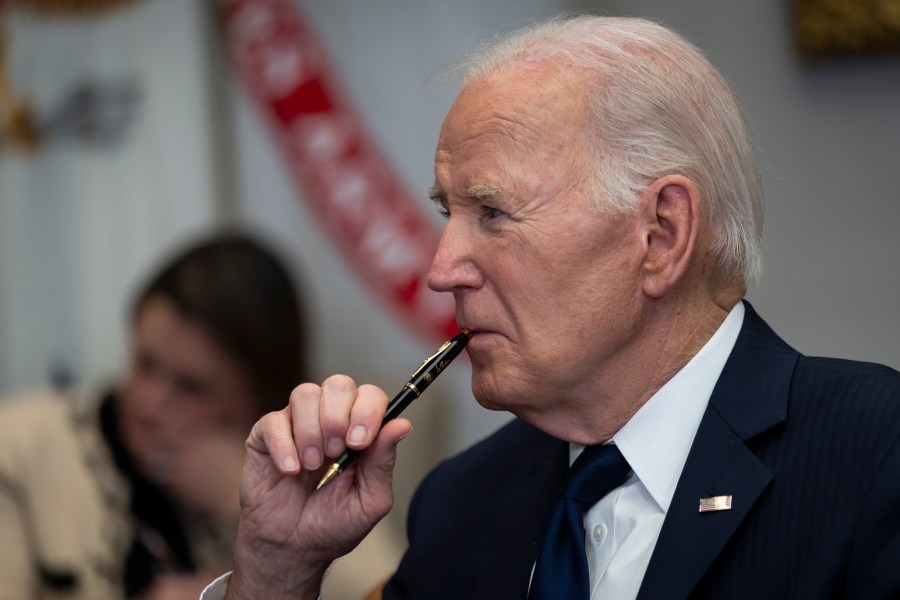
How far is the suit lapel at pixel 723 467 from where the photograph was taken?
4.59 feet

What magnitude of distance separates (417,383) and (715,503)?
421 mm

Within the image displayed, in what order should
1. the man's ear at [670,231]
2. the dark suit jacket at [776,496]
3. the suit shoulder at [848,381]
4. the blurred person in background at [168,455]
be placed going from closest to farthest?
1. the dark suit jacket at [776,496]
2. the suit shoulder at [848,381]
3. the man's ear at [670,231]
4. the blurred person in background at [168,455]

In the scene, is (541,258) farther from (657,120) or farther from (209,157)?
(209,157)

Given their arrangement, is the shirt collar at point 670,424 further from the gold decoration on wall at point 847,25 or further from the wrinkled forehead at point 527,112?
the gold decoration on wall at point 847,25

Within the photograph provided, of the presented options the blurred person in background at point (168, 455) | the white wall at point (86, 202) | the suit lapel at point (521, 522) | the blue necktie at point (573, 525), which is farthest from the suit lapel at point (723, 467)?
the white wall at point (86, 202)

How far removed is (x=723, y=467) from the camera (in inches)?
57.6

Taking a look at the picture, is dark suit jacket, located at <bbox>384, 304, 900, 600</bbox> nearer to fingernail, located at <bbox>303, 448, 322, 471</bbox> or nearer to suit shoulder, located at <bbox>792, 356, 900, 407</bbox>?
suit shoulder, located at <bbox>792, 356, 900, 407</bbox>

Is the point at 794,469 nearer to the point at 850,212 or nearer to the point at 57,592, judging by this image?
the point at 850,212

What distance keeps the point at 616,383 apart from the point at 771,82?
1.41 m

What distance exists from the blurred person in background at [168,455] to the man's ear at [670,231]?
164 centimetres

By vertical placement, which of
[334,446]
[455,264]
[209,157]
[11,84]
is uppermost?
[11,84]

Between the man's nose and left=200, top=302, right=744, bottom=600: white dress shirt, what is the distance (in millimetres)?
296

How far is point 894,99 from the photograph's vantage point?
2572 mm

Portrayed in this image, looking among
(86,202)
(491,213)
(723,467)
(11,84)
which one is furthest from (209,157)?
(723,467)
